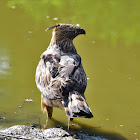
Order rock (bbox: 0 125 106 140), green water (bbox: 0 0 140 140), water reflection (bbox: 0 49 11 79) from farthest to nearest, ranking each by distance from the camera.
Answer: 1. water reflection (bbox: 0 49 11 79)
2. green water (bbox: 0 0 140 140)
3. rock (bbox: 0 125 106 140)

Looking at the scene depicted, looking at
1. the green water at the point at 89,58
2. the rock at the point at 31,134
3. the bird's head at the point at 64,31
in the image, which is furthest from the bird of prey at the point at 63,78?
the green water at the point at 89,58

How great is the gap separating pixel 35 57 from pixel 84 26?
3.23 metres

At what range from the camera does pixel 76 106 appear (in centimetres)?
510

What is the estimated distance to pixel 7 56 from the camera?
8.91m

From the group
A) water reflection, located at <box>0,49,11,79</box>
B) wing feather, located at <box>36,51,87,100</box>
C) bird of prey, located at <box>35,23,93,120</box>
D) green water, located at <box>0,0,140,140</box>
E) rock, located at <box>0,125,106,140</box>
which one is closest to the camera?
rock, located at <box>0,125,106,140</box>

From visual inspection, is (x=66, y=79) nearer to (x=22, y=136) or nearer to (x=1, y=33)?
(x=22, y=136)

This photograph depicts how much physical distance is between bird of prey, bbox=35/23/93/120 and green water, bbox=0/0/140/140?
63 centimetres

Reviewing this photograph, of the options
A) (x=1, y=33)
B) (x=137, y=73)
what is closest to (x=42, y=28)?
(x=1, y=33)

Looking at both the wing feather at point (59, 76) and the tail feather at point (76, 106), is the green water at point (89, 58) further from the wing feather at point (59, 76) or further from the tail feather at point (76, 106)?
the tail feather at point (76, 106)

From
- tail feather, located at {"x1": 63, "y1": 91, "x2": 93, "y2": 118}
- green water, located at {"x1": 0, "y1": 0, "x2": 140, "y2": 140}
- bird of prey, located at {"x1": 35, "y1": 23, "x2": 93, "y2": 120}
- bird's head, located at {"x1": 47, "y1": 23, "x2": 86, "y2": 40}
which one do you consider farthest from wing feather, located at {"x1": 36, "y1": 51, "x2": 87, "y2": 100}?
green water, located at {"x1": 0, "y1": 0, "x2": 140, "y2": 140}

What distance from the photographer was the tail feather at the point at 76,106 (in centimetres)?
506

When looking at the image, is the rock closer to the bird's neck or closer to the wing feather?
the wing feather

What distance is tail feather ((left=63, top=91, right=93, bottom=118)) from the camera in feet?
16.6

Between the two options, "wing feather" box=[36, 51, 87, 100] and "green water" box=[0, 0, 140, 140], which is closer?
"wing feather" box=[36, 51, 87, 100]
